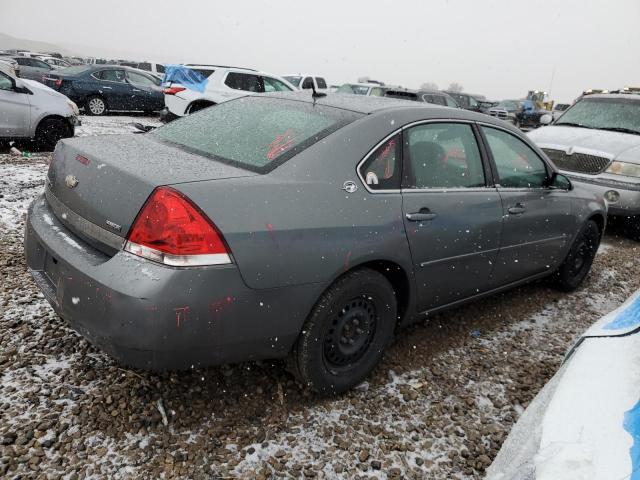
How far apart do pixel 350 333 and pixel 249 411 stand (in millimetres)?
642

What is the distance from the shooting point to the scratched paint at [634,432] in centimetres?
113

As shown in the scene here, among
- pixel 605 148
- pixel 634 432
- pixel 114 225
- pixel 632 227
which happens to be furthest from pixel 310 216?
pixel 632 227

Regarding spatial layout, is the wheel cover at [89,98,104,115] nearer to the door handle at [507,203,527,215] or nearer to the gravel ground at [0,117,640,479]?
the gravel ground at [0,117,640,479]

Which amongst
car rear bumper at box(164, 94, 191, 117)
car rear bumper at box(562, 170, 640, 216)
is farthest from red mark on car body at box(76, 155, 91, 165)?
car rear bumper at box(164, 94, 191, 117)

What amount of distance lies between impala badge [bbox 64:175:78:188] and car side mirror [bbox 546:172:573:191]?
324cm

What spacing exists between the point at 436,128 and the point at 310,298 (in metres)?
1.39

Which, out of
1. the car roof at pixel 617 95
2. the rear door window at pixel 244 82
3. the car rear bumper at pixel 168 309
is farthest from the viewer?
the rear door window at pixel 244 82

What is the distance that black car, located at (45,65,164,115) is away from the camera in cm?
1373

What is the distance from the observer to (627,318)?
6.54ft

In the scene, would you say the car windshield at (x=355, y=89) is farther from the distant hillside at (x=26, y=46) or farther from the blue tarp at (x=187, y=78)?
the distant hillside at (x=26, y=46)

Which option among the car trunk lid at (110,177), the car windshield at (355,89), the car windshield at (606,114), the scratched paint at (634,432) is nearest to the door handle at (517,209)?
the car trunk lid at (110,177)

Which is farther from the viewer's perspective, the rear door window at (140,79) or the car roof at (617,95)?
the rear door window at (140,79)

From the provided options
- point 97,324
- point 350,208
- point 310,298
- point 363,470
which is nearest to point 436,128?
point 350,208

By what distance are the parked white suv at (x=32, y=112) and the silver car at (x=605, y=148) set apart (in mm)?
7471
